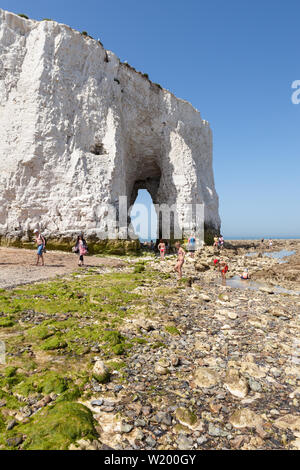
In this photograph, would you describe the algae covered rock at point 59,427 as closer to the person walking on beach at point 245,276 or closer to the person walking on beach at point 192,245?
the person walking on beach at point 245,276

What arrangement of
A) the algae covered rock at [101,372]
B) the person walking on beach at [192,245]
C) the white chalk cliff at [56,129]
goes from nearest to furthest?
the algae covered rock at [101,372], the white chalk cliff at [56,129], the person walking on beach at [192,245]

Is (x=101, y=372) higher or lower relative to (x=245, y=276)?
higher

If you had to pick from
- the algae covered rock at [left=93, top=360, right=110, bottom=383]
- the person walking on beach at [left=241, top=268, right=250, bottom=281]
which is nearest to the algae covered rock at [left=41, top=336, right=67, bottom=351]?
the algae covered rock at [left=93, top=360, right=110, bottom=383]

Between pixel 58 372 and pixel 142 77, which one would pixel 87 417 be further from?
pixel 142 77

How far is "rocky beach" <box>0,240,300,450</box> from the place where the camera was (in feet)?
9.99

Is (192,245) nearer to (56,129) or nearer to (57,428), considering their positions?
(56,129)

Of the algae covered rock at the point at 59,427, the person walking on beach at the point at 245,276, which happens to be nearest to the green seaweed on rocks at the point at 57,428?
the algae covered rock at the point at 59,427

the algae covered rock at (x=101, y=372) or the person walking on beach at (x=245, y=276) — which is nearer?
the algae covered rock at (x=101, y=372)

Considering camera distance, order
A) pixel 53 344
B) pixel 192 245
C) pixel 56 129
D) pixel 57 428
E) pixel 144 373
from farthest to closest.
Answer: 1. pixel 192 245
2. pixel 56 129
3. pixel 53 344
4. pixel 144 373
5. pixel 57 428

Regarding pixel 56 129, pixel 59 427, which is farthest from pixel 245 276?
pixel 56 129

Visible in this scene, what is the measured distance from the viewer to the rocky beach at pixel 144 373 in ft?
9.99

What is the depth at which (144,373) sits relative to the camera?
442 centimetres

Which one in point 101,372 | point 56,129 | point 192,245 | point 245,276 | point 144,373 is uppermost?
point 56,129

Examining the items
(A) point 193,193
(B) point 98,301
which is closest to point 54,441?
(B) point 98,301
